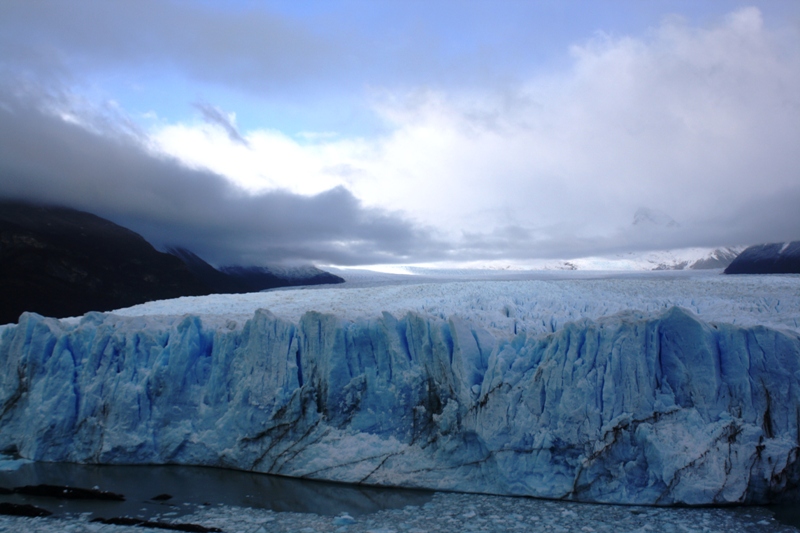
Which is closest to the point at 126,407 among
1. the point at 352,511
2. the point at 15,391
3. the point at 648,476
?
the point at 15,391

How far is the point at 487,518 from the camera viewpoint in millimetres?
6281

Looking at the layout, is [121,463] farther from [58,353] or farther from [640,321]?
[640,321]

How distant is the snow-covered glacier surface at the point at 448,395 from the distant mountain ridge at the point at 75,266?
1127cm

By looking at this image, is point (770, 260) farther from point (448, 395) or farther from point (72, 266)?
point (72, 266)

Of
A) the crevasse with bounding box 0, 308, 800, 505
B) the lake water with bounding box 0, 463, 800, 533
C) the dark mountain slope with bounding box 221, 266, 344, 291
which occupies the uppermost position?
the dark mountain slope with bounding box 221, 266, 344, 291

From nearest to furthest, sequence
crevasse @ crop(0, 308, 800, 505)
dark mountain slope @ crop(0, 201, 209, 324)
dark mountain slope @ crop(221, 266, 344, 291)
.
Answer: crevasse @ crop(0, 308, 800, 505)
dark mountain slope @ crop(0, 201, 209, 324)
dark mountain slope @ crop(221, 266, 344, 291)

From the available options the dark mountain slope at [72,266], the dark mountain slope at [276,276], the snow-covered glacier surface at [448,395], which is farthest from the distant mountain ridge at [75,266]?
the snow-covered glacier surface at [448,395]

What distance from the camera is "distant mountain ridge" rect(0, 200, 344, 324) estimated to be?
19.2 m

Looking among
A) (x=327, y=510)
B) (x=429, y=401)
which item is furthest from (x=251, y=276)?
(x=327, y=510)

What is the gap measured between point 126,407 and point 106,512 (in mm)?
2609

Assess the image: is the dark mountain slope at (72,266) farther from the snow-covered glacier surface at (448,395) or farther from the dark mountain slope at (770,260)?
the dark mountain slope at (770,260)

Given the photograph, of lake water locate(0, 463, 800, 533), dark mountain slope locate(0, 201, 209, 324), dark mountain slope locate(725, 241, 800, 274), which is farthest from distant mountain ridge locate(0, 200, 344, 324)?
Answer: dark mountain slope locate(725, 241, 800, 274)

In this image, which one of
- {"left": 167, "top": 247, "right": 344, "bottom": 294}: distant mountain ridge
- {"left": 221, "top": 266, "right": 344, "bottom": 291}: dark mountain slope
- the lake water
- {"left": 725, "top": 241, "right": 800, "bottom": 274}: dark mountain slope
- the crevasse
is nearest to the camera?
the lake water

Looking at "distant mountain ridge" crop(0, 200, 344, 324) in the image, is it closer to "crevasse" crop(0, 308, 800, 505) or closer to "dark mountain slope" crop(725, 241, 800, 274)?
"crevasse" crop(0, 308, 800, 505)
